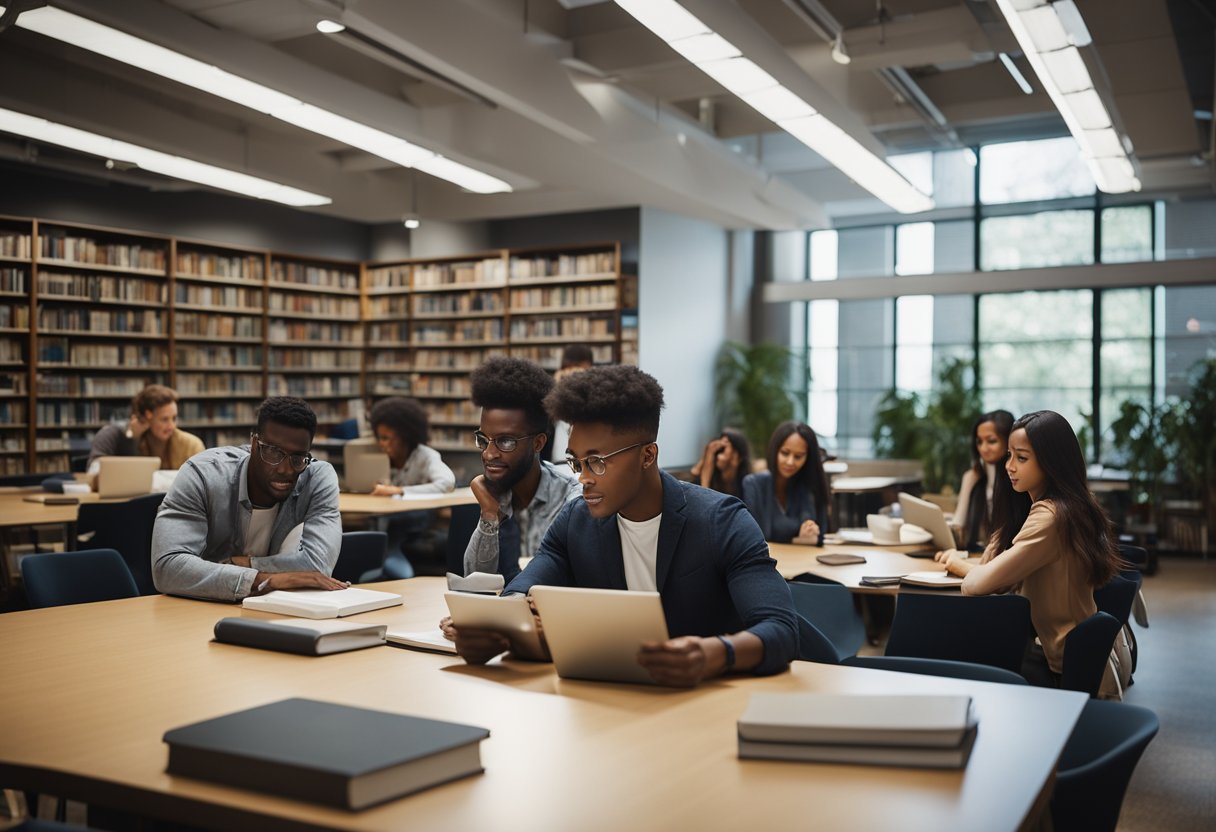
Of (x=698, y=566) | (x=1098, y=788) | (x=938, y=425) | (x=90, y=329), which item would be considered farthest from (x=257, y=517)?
(x=938, y=425)

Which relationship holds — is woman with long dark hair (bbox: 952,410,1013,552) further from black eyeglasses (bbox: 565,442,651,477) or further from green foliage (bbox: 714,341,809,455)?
green foliage (bbox: 714,341,809,455)

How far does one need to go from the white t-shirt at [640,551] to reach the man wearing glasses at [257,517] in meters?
1.11

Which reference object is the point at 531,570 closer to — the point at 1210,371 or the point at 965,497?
the point at 965,497

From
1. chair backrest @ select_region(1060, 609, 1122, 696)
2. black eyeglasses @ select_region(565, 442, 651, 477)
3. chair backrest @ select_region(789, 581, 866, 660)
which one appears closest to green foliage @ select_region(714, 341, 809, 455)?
chair backrest @ select_region(789, 581, 866, 660)

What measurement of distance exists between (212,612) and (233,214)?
8943mm

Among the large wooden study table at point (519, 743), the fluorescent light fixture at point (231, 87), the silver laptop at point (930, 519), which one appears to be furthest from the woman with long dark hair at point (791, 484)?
the fluorescent light fixture at point (231, 87)

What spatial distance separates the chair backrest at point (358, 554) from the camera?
4.30m

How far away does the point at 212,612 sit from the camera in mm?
2887

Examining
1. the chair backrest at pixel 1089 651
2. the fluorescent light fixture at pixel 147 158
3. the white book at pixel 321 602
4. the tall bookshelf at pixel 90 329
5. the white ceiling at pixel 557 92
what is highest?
the white ceiling at pixel 557 92

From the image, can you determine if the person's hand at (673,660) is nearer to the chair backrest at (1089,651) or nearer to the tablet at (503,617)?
the tablet at (503,617)

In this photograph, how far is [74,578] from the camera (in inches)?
128

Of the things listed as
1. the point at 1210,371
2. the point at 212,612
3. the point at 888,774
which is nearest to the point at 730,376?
the point at 1210,371

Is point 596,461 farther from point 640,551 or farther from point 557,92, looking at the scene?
point 557,92

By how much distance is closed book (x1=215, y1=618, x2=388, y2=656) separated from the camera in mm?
2326
